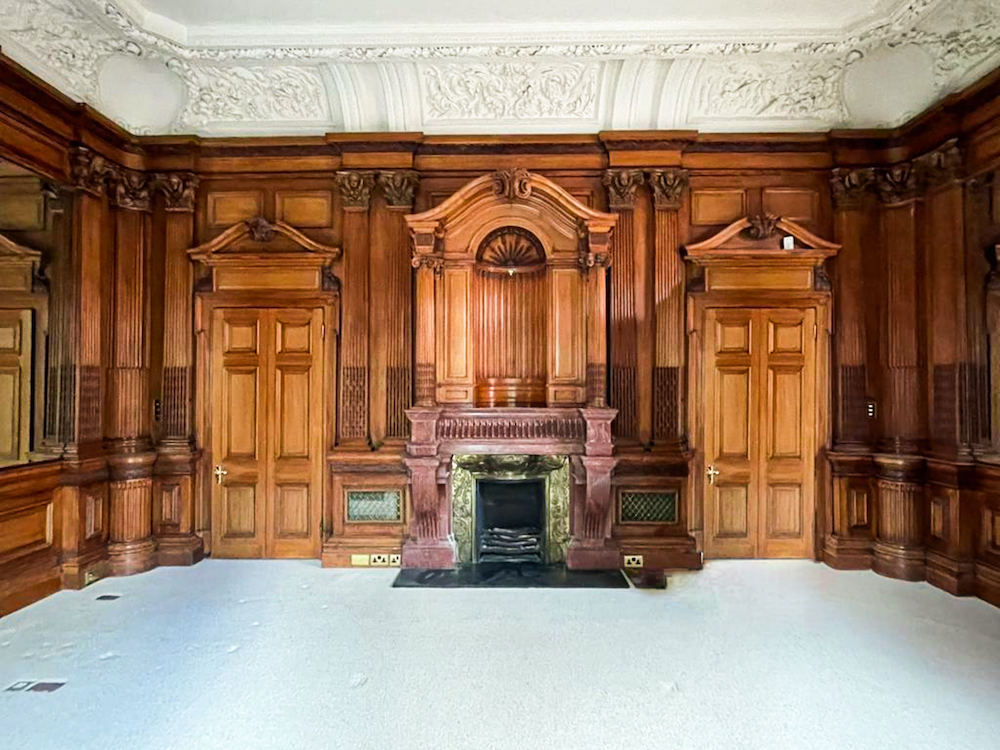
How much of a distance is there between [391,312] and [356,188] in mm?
1104

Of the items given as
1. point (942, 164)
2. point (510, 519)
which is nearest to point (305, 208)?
point (510, 519)

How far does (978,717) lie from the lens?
2.42m

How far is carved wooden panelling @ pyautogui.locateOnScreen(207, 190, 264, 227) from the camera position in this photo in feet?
15.5

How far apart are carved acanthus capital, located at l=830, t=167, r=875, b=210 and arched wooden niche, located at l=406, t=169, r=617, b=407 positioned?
199 centimetres

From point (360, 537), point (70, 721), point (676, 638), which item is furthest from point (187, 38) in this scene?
point (676, 638)

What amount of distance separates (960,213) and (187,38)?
6150 mm

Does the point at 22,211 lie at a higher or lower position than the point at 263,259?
higher

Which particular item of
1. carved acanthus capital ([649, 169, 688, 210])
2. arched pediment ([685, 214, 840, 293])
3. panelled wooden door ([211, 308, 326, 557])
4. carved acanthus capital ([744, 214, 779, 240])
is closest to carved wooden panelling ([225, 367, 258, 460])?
panelled wooden door ([211, 308, 326, 557])

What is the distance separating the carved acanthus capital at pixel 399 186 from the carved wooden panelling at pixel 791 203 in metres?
3.06

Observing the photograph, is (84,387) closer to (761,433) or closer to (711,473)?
(711,473)

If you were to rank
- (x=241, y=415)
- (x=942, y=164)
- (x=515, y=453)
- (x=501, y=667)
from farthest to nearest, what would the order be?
(x=241, y=415) < (x=515, y=453) < (x=942, y=164) < (x=501, y=667)

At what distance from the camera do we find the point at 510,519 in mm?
4520

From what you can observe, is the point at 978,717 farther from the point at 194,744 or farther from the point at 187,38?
the point at 187,38

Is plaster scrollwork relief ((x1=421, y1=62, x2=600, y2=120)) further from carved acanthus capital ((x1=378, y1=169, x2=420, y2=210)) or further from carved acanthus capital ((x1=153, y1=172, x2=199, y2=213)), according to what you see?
carved acanthus capital ((x1=153, y1=172, x2=199, y2=213))
